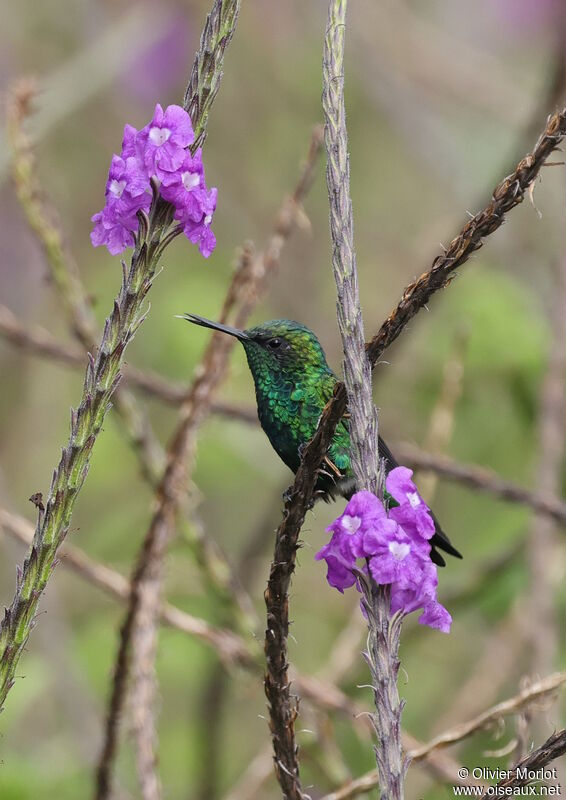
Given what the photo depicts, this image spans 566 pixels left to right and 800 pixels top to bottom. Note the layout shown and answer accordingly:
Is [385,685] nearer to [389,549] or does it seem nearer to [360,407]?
[389,549]

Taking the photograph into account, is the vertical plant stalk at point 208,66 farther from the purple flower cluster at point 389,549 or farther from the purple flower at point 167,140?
the purple flower cluster at point 389,549

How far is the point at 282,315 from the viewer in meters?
6.30

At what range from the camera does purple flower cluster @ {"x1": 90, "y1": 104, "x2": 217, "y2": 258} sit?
1.39 metres

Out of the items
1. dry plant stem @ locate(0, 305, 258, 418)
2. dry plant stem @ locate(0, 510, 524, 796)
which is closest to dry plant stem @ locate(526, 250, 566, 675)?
dry plant stem @ locate(0, 510, 524, 796)

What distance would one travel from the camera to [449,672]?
5.98m

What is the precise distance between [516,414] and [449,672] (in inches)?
76.2

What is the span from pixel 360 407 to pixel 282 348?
1.09 m

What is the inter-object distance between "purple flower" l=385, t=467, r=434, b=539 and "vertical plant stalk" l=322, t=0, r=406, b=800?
0.12ft

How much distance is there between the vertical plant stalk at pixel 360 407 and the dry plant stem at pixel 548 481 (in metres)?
2.20

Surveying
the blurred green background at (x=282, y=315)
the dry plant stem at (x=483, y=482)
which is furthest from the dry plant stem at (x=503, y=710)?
the blurred green background at (x=282, y=315)

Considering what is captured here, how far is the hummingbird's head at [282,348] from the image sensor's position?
2.48m

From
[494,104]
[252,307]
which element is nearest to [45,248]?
[252,307]

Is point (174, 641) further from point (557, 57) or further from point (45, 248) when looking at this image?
point (557, 57)

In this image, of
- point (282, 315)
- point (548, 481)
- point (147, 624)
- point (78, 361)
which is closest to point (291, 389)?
point (147, 624)
